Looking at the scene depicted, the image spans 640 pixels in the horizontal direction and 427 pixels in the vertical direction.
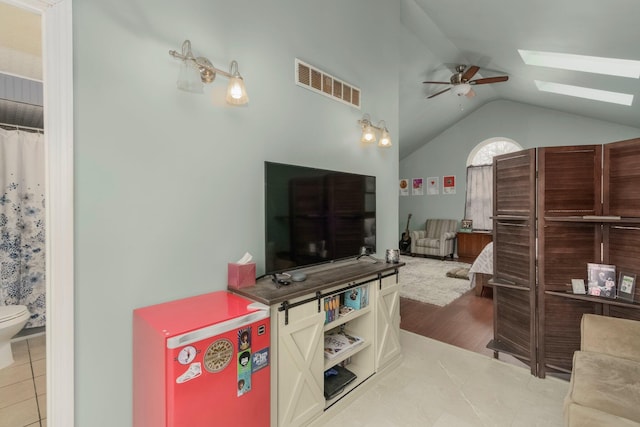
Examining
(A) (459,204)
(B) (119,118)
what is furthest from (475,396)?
(A) (459,204)

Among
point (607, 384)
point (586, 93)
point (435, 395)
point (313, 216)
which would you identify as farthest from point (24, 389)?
point (586, 93)

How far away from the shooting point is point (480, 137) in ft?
23.2

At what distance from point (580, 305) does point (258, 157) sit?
103 inches

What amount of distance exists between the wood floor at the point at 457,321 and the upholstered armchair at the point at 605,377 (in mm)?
927

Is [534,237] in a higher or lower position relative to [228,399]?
higher

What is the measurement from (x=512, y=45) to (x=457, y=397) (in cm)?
387

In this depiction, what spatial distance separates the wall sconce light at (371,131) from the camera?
258 cm

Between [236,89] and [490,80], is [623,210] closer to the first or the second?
[236,89]

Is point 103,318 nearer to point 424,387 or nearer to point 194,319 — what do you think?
point 194,319

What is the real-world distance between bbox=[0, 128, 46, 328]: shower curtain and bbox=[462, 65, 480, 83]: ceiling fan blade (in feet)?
18.4

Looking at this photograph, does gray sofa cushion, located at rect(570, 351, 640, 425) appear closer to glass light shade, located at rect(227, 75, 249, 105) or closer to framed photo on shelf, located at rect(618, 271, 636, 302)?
framed photo on shelf, located at rect(618, 271, 636, 302)

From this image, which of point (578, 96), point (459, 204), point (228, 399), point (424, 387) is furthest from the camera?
point (459, 204)

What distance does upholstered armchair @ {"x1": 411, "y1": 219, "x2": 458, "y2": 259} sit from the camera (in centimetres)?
684

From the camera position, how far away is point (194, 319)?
128 cm
